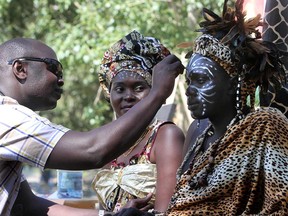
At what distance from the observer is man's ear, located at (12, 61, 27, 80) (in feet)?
13.8

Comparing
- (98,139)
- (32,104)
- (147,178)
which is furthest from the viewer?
(147,178)

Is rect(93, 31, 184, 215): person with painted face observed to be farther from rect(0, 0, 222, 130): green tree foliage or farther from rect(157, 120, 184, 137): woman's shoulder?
rect(0, 0, 222, 130): green tree foliage

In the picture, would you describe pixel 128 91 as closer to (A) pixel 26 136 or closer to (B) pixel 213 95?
(B) pixel 213 95

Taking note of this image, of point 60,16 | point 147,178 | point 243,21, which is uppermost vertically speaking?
point 60,16

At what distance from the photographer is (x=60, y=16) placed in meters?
15.6

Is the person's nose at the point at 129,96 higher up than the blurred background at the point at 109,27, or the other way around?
the blurred background at the point at 109,27

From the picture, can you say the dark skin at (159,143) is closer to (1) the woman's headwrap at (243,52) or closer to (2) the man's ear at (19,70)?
(1) the woman's headwrap at (243,52)

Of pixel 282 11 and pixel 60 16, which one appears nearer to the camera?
pixel 282 11

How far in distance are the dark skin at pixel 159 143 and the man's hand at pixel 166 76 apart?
898mm

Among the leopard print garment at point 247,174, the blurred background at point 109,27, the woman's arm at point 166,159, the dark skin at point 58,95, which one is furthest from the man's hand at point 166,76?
the blurred background at point 109,27

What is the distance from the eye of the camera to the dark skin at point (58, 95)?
3754 mm

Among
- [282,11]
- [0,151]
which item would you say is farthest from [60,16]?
[0,151]

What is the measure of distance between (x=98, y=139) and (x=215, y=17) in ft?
3.52

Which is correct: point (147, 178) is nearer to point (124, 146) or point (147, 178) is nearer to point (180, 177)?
point (180, 177)
